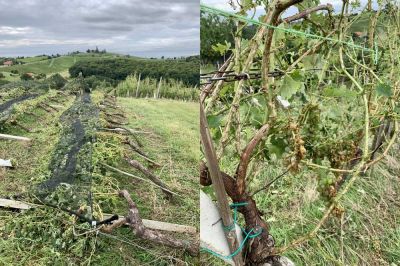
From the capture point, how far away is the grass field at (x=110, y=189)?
2.04 metres

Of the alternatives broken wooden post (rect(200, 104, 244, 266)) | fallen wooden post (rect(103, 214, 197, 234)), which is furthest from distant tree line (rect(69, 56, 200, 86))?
fallen wooden post (rect(103, 214, 197, 234))

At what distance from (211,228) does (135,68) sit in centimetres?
78

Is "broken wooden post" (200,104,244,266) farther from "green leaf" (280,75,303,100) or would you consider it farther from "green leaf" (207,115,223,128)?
"green leaf" (280,75,303,100)

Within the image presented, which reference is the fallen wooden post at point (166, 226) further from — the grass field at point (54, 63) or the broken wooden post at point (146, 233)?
the grass field at point (54, 63)

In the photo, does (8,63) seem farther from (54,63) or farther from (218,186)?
(218,186)

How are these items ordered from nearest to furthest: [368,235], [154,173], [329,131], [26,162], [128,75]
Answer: [26,162], [128,75], [154,173], [329,131], [368,235]

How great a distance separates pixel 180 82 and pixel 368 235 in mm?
2110

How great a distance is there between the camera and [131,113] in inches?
95.1

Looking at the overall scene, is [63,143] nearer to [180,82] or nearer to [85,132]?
[85,132]

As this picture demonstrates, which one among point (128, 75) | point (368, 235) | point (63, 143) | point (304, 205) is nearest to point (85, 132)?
point (63, 143)

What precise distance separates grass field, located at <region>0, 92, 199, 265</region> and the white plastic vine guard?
0.51 ft

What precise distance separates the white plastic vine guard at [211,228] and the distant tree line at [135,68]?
0.51 meters

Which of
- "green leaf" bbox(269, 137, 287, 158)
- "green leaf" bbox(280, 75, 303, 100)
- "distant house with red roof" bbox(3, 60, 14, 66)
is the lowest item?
"green leaf" bbox(269, 137, 287, 158)

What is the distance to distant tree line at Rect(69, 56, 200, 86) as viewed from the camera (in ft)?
6.92
